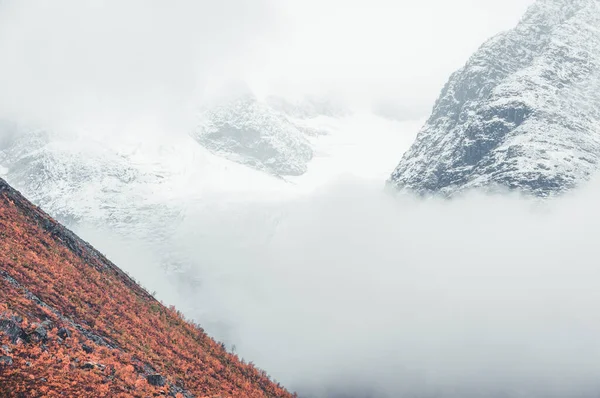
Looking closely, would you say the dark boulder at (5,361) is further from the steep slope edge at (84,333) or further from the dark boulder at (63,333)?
the dark boulder at (63,333)

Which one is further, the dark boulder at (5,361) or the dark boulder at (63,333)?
the dark boulder at (63,333)

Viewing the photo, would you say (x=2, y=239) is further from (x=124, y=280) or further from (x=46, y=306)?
(x=124, y=280)

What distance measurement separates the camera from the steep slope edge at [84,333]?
925 inches

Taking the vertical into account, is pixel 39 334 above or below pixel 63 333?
below

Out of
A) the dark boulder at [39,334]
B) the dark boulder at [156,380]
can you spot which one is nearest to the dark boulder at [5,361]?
the dark boulder at [39,334]

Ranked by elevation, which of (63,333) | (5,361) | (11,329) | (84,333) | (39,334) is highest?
(84,333)

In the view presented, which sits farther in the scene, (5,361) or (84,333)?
(84,333)

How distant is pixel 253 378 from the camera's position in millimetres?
42688

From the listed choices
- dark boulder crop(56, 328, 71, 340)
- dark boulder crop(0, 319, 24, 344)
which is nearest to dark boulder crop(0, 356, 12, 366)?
dark boulder crop(0, 319, 24, 344)

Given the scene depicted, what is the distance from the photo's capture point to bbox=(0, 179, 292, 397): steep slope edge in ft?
77.0

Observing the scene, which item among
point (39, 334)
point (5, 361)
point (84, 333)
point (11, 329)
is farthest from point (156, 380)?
point (5, 361)

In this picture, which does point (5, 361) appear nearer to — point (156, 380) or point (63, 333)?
point (63, 333)

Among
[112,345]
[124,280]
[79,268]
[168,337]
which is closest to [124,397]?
[112,345]

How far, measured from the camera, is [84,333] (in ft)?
95.3
